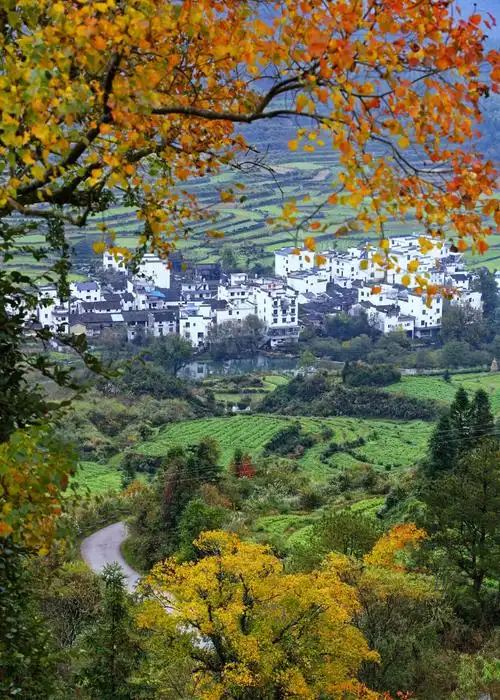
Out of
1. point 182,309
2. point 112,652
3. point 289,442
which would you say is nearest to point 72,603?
point 112,652

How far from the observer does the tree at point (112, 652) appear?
7836 mm

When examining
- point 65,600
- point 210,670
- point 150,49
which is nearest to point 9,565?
point 150,49

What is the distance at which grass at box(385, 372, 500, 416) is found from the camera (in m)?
40.4

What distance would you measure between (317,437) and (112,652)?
2697 cm

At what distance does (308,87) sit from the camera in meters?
2.56

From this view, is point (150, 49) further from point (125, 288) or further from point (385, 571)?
point (125, 288)

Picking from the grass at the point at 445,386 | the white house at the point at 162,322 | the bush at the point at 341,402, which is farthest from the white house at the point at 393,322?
the bush at the point at 341,402

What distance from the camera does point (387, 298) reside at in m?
57.1

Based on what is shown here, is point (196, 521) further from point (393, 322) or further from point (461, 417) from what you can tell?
point (393, 322)

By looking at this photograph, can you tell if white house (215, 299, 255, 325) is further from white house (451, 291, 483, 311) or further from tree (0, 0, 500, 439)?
tree (0, 0, 500, 439)

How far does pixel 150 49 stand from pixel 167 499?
16470 millimetres

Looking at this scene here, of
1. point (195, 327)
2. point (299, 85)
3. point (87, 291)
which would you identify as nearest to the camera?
point (299, 85)

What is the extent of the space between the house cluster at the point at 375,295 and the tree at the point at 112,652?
132 feet

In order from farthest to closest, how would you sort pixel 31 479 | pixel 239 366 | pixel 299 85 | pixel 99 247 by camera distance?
pixel 239 366 → pixel 99 247 → pixel 299 85 → pixel 31 479
